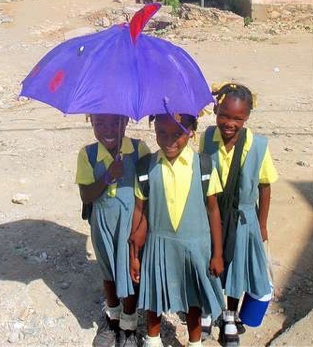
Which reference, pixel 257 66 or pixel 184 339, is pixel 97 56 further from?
pixel 257 66

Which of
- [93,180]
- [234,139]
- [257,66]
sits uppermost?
[234,139]

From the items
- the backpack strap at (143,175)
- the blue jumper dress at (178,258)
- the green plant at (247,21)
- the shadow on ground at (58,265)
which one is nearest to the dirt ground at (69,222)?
the shadow on ground at (58,265)

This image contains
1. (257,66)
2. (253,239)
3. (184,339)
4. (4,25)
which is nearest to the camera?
(253,239)

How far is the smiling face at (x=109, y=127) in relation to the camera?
280 centimetres

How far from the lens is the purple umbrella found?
8.09 feet

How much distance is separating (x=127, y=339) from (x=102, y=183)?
0.89 m

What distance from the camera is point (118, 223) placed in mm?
2951

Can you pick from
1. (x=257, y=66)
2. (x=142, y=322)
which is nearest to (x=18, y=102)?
(x=257, y=66)

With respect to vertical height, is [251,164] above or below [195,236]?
Result: above

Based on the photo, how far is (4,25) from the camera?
733 inches

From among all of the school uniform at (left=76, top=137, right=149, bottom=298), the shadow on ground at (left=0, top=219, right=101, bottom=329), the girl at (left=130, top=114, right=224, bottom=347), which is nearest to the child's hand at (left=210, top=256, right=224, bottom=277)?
the girl at (left=130, top=114, right=224, bottom=347)

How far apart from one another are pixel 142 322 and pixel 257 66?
8.61m

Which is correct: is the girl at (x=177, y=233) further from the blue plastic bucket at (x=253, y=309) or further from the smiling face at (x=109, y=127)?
the blue plastic bucket at (x=253, y=309)

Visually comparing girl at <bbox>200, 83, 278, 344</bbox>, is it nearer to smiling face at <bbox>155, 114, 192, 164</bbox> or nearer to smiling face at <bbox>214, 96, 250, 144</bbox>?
smiling face at <bbox>214, 96, 250, 144</bbox>
